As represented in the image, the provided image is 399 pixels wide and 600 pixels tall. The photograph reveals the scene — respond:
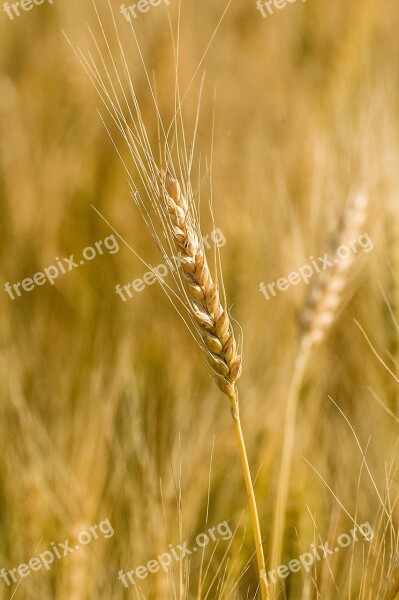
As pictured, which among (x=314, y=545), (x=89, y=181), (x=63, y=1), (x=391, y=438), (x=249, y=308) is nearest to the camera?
(x=314, y=545)

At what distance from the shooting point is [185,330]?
3.47 ft

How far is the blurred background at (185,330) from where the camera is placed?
0.85 meters

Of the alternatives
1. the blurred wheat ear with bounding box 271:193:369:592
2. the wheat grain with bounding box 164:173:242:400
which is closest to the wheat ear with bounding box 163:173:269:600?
the wheat grain with bounding box 164:173:242:400

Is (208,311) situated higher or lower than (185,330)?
higher

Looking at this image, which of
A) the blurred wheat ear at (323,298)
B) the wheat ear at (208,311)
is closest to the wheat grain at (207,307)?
the wheat ear at (208,311)

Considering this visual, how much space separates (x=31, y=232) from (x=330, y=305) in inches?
21.3

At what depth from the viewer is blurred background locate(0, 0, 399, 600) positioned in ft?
2.78

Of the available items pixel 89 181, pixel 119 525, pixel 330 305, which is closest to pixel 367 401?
pixel 330 305

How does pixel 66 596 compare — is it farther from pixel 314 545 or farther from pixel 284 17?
pixel 284 17

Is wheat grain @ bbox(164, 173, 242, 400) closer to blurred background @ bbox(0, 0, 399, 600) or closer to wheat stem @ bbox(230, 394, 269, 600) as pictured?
wheat stem @ bbox(230, 394, 269, 600)

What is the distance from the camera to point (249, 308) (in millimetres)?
1048

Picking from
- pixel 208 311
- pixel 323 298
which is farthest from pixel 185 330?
pixel 208 311

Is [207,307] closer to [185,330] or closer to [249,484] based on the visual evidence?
[249,484]

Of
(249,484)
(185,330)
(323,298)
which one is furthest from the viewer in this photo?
(185,330)
